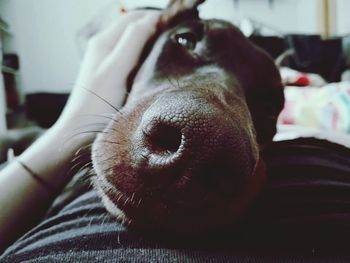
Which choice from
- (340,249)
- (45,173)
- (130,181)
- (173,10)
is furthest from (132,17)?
(340,249)

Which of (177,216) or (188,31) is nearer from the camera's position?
(177,216)

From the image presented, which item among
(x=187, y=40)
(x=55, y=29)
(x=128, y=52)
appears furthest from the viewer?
(x=55, y=29)

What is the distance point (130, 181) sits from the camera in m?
0.56

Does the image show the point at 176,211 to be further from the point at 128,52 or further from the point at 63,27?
the point at 63,27

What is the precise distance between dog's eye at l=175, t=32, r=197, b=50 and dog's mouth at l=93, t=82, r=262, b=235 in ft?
1.80

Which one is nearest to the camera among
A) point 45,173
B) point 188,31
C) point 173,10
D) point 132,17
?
point 45,173

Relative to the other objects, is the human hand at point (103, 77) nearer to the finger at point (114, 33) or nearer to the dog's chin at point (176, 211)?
the finger at point (114, 33)

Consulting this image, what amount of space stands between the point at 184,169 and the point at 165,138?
0.18 ft

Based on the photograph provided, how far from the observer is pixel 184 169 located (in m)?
0.48

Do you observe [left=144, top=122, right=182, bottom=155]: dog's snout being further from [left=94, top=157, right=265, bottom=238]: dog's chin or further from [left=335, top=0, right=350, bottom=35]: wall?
[left=335, top=0, right=350, bottom=35]: wall

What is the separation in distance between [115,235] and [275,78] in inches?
31.9

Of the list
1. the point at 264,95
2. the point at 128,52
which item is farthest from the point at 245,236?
the point at 128,52

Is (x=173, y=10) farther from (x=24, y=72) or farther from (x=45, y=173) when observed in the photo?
(x=24, y=72)

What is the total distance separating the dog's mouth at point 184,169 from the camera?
49 centimetres
